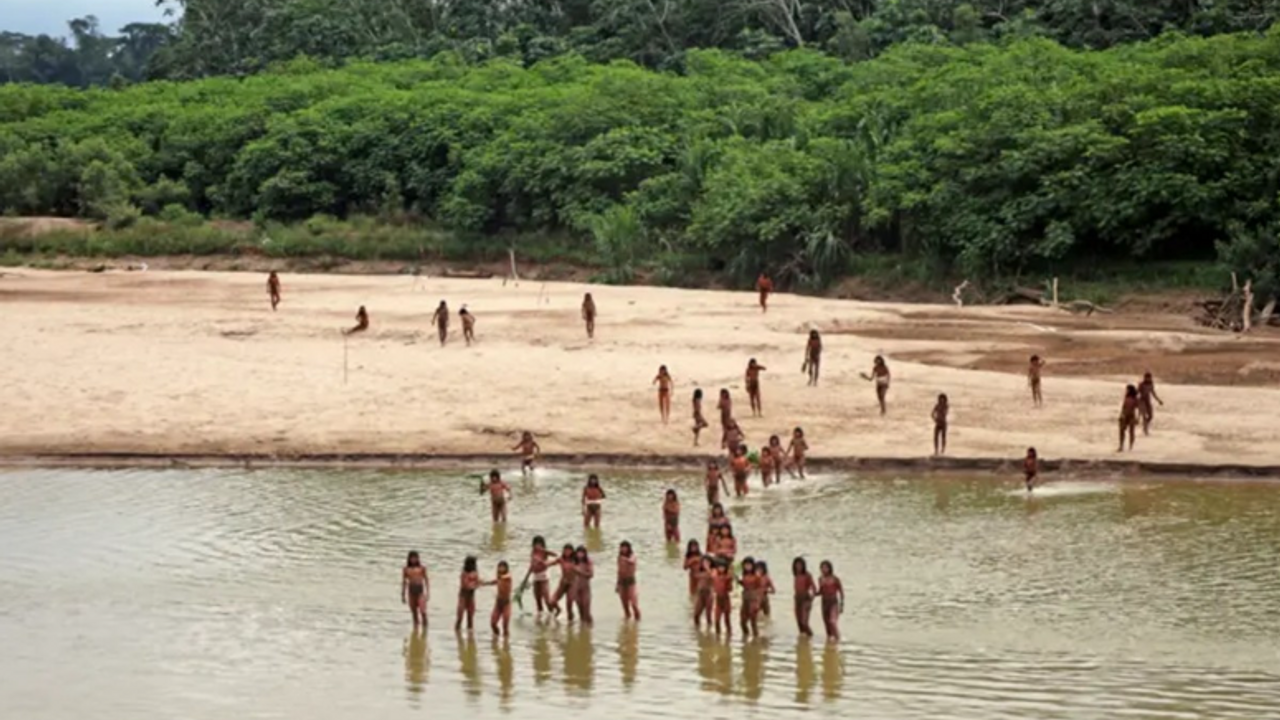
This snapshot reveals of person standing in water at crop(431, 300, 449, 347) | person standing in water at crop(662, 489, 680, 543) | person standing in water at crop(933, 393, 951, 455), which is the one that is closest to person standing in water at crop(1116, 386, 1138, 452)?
person standing in water at crop(933, 393, 951, 455)

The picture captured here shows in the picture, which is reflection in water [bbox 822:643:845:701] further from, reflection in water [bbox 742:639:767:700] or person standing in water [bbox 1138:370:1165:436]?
person standing in water [bbox 1138:370:1165:436]

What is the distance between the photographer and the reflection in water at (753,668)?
722 inches

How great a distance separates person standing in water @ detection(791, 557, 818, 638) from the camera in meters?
19.8

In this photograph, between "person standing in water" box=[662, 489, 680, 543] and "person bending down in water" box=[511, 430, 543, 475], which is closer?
"person standing in water" box=[662, 489, 680, 543]

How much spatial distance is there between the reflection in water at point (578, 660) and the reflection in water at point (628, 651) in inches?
11.0

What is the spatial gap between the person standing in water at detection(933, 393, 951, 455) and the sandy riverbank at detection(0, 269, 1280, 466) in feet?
0.89

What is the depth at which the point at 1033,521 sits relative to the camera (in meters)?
25.3

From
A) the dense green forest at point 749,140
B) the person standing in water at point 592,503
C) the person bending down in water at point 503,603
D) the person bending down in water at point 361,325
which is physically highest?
the dense green forest at point 749,140

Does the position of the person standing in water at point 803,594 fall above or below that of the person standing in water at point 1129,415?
below

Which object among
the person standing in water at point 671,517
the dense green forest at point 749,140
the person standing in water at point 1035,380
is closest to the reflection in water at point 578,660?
the person standing in water at point 671,517

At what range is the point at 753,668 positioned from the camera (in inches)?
752

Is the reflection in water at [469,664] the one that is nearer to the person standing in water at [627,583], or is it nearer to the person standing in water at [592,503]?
the person standing in water at [627,583]

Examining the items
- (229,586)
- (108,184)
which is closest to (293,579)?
(229,586)

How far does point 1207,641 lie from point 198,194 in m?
52.3
